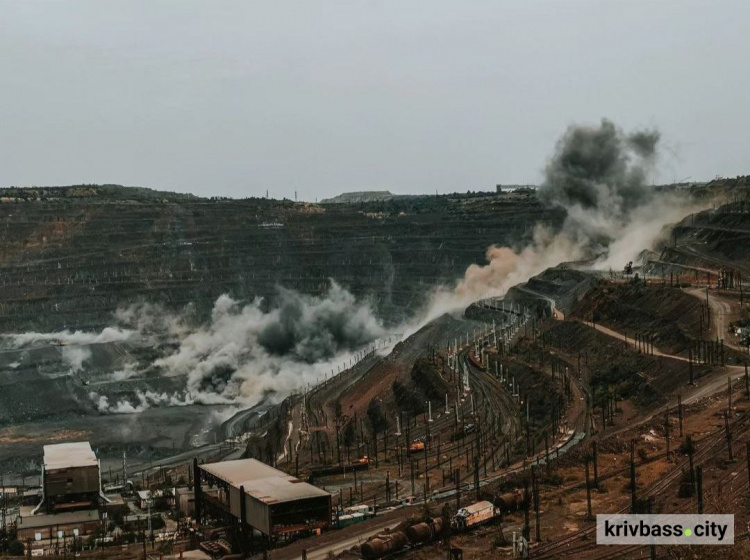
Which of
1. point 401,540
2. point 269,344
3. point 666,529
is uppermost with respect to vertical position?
point 666,529

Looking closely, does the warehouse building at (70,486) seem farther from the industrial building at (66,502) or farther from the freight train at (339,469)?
the freight train at (339,469)

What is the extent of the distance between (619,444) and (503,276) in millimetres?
101446

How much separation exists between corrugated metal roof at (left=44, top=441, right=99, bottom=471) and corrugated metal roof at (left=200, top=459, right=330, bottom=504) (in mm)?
12285

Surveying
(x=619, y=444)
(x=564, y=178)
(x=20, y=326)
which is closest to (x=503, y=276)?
(x=564, y=178)

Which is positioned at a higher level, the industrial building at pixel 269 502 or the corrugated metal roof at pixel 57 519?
the industrial building at pixel 269 502

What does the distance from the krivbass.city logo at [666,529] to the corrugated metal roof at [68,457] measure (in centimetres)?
3699

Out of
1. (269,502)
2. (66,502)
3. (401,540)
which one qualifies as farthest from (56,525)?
(401,540)

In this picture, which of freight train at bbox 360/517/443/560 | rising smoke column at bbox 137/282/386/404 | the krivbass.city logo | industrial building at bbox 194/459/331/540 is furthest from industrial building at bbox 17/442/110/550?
rising smoke column at bbox 137/282/386/404

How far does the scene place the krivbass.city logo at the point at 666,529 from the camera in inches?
1378

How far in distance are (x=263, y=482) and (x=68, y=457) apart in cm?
2232

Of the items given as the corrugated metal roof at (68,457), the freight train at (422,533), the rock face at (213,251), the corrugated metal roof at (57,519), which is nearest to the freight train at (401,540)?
the freight train at (422,533)

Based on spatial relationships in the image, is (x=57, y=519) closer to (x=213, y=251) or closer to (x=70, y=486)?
(x=70, y=486)

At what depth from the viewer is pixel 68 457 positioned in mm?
68812

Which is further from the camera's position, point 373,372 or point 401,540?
point 373,372
